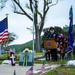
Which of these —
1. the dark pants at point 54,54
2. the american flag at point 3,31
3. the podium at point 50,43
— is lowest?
the dark pants at point 54,54

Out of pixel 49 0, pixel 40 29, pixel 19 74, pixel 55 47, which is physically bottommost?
pixel 19 74

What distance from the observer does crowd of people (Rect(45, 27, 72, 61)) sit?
16.8 meters

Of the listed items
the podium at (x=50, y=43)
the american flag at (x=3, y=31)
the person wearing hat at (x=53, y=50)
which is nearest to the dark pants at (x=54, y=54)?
the person wearing hat at (x=53, y=50)

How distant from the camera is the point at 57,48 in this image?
17.5m

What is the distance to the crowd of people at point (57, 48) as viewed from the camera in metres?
16.8

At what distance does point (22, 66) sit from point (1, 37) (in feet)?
6.29

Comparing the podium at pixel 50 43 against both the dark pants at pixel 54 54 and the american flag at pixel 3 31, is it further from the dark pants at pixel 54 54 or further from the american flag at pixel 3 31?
the american flag at pixel 3 31

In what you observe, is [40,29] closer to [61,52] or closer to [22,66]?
[61,52]

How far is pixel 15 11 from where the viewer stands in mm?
40656

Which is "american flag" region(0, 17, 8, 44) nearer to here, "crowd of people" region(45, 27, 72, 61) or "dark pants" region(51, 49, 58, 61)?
"crowd of people" region(45, 27, 72, 61)

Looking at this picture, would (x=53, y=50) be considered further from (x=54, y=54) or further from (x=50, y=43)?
(x=50, y=43)

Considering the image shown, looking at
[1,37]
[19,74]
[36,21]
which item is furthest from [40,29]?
[19,74]

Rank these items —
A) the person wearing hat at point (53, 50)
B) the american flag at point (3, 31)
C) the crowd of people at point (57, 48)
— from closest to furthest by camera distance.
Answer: the american flag at point (3, 31), the person wearing hat at point (53, 50), the crowd of people at point (57, 48)

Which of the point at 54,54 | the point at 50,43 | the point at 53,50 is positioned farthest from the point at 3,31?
the point at 54,54
